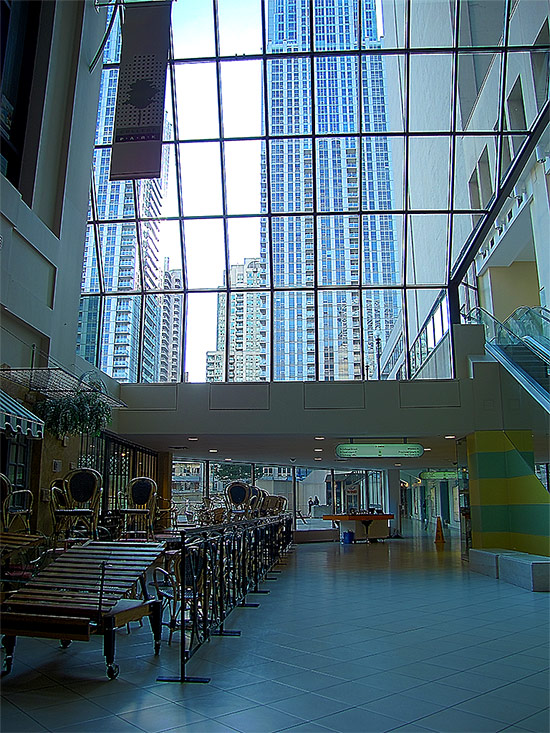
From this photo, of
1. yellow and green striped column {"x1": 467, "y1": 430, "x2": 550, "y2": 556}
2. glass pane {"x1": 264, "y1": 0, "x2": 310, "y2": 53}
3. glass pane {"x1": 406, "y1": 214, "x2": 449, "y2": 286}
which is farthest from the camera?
glass pane {"x1": 406, "y1": 214, "x2": 449, "y2": 286}

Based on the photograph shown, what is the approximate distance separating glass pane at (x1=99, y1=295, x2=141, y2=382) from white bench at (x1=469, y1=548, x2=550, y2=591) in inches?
322

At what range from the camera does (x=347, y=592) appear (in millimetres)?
8664

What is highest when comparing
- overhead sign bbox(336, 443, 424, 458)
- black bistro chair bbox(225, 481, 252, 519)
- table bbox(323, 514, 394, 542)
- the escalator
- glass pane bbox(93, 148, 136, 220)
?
glass pane bbox(93, 148, 136, 220)

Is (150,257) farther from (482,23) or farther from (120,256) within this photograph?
(482,23)

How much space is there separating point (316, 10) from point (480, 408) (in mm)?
9371

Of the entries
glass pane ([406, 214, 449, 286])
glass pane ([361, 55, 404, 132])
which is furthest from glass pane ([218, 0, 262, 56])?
glass pane ([406, 214, 449, 286])

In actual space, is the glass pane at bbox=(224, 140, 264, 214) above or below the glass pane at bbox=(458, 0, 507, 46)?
below

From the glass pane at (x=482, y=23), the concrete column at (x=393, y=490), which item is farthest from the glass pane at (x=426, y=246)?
the concrete column at (x=393, y=490)

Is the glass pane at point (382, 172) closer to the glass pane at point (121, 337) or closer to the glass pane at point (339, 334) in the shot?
the glass pane at point (339, 334)

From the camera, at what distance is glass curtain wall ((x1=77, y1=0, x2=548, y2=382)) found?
540 inches

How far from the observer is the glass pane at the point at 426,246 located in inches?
579

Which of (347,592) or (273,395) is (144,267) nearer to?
(273,395)

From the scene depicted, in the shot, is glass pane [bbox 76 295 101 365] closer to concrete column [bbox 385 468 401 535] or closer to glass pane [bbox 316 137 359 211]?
glass pane [bbox 316 137 359 211]

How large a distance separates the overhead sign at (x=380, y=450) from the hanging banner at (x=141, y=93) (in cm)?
815
